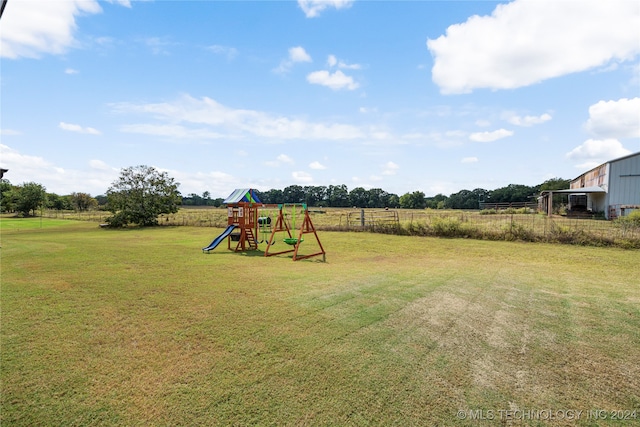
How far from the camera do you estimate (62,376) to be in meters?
3.03

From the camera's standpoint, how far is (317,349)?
3.63 m

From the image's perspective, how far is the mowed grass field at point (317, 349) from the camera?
8.70 ft

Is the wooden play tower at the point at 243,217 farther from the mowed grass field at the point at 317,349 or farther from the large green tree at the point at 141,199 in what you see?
the large green tree at the point at 141,199

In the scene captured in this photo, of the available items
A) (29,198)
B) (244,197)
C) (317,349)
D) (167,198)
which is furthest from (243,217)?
(29,198)

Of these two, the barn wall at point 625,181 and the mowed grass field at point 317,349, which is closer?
the mowed grass field at point 317,349

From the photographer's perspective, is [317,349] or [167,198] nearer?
[317,349]

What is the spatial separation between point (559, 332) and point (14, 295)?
878 cm

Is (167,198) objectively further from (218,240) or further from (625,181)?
(625,181)

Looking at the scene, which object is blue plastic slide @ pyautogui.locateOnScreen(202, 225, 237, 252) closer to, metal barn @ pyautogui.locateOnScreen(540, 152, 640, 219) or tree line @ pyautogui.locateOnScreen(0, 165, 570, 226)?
tree line @ pyautogui.locateOnScreen(0, 165, 570, 226)

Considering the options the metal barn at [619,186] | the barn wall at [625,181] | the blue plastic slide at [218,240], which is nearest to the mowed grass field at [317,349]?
the blue plastic slide at [218,240]

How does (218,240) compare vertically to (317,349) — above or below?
above

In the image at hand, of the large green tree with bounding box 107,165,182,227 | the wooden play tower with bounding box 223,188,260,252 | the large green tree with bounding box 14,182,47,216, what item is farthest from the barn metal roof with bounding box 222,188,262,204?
the large green tree with bounding box 14,182,47,216

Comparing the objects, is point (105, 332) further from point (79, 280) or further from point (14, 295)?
point (79, 280)

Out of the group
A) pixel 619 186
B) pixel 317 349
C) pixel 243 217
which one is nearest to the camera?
pixel 317 349
